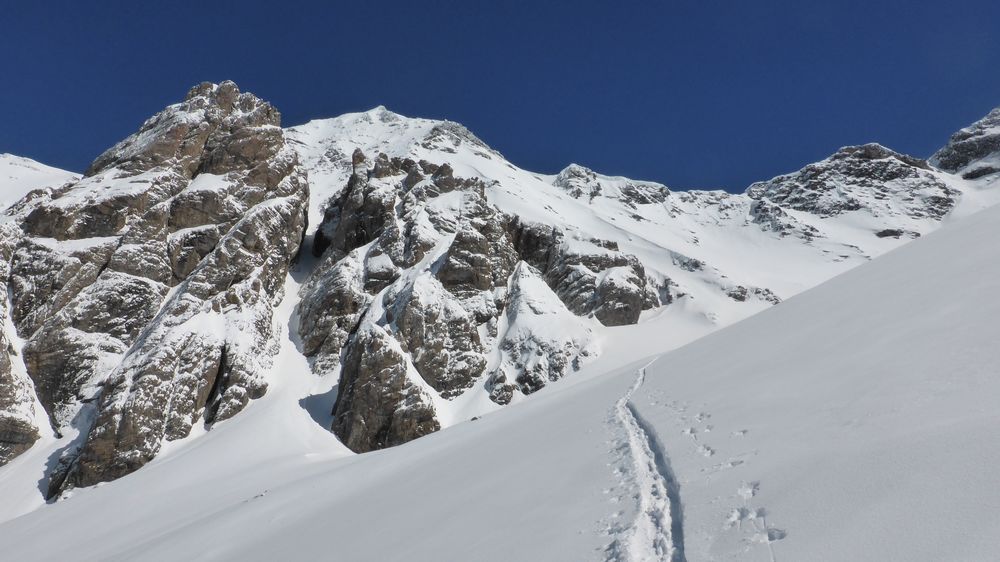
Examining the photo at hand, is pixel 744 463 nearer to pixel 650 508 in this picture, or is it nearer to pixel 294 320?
pixel 650 508

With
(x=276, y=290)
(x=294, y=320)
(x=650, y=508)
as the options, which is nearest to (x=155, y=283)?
(x=276, y=290)

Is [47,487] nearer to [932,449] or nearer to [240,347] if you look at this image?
[240,347]

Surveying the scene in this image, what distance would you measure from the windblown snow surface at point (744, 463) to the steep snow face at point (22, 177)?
81.2m

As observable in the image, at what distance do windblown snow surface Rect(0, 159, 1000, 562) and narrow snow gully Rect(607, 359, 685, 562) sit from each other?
0.04 meters

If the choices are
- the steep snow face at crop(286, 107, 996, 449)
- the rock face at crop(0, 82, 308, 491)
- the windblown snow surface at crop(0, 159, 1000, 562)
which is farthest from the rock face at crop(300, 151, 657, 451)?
the windblown snow surface at crop(0, 159, 1000, 562)

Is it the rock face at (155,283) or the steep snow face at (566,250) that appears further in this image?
the steep snow face at (566,250)

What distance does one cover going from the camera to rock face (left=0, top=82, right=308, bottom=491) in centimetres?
4450

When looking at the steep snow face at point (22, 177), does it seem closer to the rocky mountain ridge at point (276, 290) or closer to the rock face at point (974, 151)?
the rocky mountain ridge at point (276, 290)

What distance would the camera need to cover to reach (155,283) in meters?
54.7

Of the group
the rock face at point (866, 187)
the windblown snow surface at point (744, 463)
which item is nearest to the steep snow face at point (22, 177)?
the windblown snow surface at point (744, 463)

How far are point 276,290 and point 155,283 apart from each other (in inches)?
474

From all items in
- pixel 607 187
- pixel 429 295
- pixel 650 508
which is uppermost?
pixel 607 187

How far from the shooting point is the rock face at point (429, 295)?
45.0m

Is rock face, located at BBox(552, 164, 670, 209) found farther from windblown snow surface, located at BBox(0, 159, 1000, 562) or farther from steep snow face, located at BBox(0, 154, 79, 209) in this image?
windblown snow surface, located at BBox(0, 159, 1000, 562)
